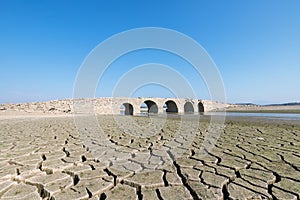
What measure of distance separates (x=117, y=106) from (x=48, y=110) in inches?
283

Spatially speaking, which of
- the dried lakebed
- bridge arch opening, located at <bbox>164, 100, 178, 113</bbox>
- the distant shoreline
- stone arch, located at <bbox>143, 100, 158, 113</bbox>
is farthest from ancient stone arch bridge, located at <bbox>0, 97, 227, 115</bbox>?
the dried lakebed

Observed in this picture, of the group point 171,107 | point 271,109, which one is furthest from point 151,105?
point 271,109

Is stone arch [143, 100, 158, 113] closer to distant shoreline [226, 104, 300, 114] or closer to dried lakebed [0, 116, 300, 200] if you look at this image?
distant shoreline [226, 104, 300, 114]

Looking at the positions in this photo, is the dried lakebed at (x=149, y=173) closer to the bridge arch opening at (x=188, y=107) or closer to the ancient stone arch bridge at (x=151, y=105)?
the ancient stone arch bridge at (x=151, y=105)

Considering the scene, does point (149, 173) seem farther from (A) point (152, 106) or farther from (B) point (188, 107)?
(B) point (188, 107)

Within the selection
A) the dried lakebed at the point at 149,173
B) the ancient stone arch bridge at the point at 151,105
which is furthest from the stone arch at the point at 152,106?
the dried lakebed at the point at 149,173

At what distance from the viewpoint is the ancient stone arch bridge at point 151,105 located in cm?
2108

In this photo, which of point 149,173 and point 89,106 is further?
point 89,106

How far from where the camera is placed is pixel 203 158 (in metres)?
2.93

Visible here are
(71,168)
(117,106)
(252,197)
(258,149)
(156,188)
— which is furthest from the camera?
(117,106)

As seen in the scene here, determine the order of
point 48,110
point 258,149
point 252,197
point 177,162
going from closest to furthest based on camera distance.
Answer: point 252,197 < point 177,162 < point 258,149 < point 48,110

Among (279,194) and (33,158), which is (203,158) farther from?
(33,158)

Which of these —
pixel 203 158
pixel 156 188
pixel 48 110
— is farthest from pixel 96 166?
pixel 48 110

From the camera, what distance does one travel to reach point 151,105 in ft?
95.6
